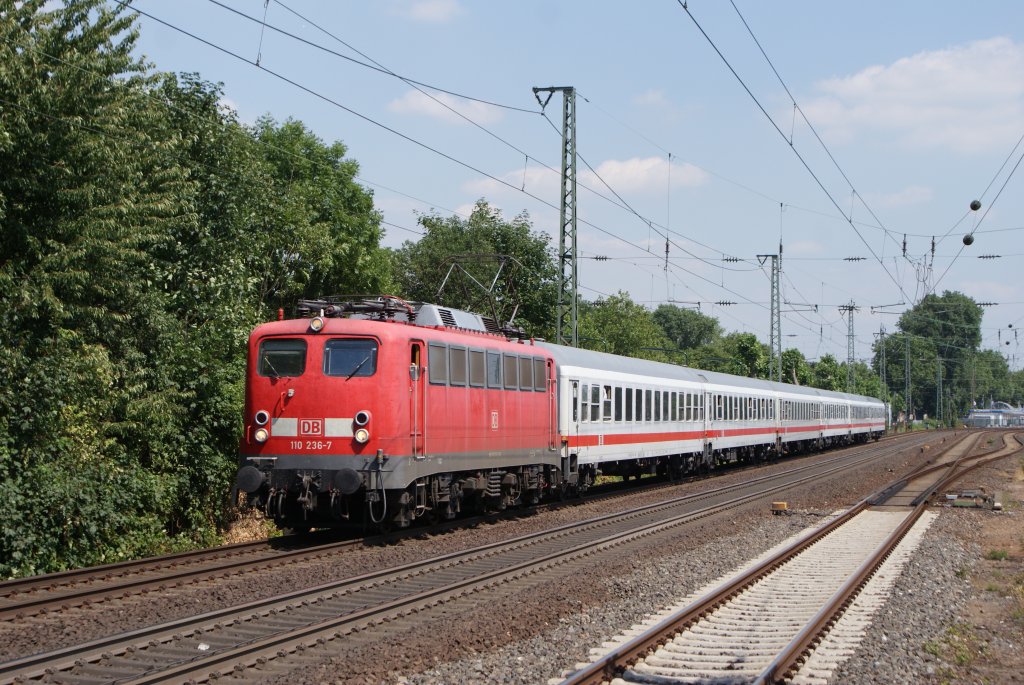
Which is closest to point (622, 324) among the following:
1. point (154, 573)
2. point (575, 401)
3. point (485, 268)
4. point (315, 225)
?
point (485, 268)

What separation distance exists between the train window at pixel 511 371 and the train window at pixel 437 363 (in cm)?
253

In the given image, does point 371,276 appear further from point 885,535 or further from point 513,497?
point 885,535

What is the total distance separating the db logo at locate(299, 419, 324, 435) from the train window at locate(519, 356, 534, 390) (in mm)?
5439

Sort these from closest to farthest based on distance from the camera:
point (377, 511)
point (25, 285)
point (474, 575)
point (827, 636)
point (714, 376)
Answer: point (827, 636) < point (474, 575) < point (25, 285) < point (377, 511) < point (714, 376)

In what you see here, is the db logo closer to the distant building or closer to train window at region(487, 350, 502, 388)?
train window at region(487, 350, 502, 388)

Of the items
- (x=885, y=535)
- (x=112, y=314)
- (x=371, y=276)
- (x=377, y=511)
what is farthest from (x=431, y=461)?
(x=371, y=276)

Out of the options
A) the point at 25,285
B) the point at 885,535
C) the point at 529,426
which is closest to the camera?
the point at 25,285

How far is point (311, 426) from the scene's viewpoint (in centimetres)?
1630

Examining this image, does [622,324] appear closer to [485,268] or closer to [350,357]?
[485,268]

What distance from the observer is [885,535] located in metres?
19.2

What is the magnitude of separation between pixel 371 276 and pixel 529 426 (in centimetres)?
1876

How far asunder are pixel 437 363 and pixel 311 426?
2317 millimetres

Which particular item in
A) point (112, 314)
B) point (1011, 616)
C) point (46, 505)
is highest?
point (112, 314)

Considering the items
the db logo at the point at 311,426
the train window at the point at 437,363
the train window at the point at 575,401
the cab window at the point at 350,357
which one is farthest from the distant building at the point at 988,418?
the db logo at the point at 311,426
